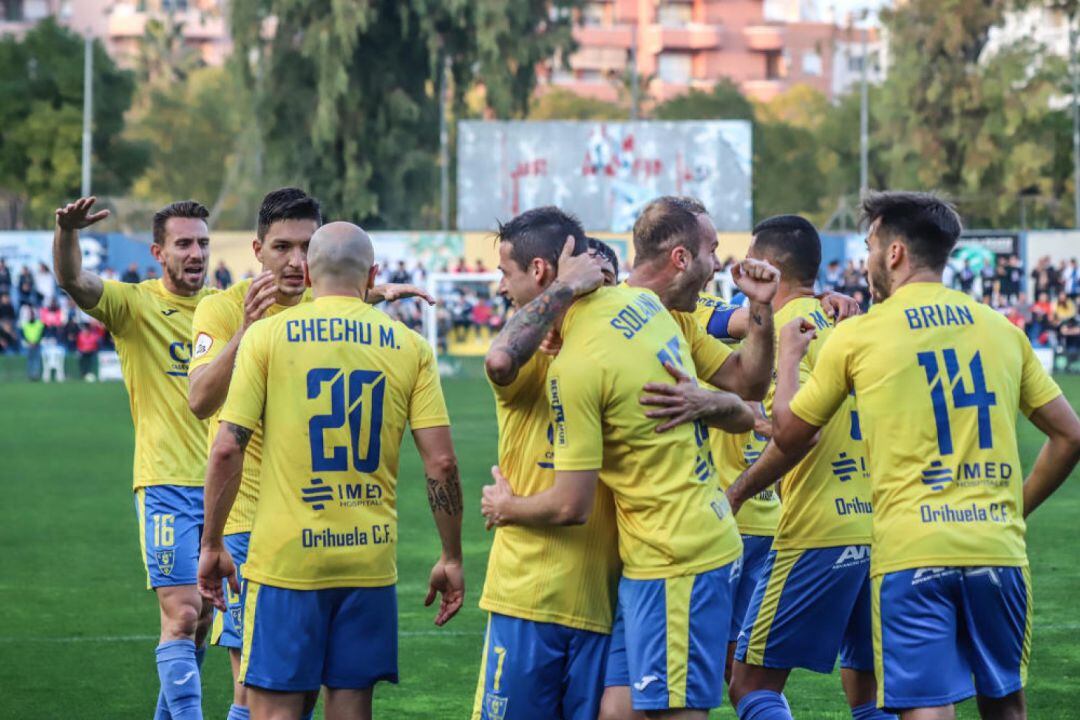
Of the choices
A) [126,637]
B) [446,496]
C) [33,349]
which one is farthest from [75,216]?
[33,349]

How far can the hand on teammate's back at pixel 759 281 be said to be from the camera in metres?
5.87

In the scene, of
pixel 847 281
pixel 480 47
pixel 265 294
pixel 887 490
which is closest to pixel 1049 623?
pixel 887 490

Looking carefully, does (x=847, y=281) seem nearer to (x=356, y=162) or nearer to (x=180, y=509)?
(x=356, y=162)

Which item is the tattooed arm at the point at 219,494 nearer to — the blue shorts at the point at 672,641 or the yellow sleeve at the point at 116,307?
the blue shorts at the point at 672,641

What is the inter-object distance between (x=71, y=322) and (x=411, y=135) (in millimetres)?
14235

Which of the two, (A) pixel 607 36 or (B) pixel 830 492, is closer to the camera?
(B) pixel 830 492

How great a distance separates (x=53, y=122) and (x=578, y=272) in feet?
183

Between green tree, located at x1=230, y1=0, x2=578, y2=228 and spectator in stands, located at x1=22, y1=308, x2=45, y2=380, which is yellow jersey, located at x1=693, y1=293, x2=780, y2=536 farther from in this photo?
green tree, located at x1=230, y1=0, x2=578, y2=228

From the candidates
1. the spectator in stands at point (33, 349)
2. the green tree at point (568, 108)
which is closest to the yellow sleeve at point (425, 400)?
the spectator in stands at point (33, 349)

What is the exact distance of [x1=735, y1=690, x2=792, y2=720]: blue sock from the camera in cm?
645

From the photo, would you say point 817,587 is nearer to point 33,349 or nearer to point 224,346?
point 224,346

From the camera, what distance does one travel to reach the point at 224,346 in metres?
6.52

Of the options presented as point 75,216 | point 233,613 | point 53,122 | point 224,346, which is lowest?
point 233,613

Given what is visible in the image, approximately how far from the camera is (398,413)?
226 inches
